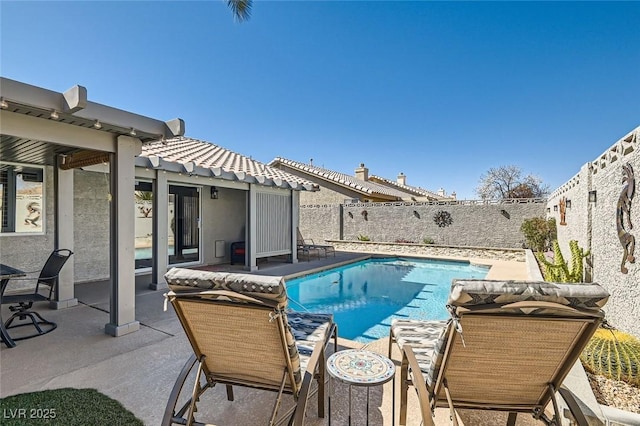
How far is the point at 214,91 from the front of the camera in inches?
583

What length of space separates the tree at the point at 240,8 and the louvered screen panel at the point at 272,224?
19.2 ft

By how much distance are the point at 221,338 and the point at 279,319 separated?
2.19 ft

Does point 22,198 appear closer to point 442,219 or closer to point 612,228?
point 612,228

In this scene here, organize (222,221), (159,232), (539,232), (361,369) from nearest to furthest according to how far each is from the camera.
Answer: (361,369), (159,232), (222,221), (539,232)

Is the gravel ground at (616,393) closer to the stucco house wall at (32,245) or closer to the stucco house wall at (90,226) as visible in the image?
the stucco house wall at (32,245)

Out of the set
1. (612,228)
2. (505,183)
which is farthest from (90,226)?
(505,183)

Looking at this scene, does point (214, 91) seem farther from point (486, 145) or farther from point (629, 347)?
point (486, 145)


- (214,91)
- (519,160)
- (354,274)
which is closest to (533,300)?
(354,274)

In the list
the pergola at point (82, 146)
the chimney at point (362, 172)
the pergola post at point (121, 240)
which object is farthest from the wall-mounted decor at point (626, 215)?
the chimney at point (362, 172)

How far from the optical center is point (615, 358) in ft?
10.8

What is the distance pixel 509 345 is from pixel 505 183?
40560 mm

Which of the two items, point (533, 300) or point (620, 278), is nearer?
point (533, 300)

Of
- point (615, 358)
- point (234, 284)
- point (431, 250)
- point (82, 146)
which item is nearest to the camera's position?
point (234, 284)

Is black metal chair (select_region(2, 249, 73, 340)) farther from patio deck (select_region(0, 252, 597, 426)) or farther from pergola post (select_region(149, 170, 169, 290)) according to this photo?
pergola post (select_region(149, 170, 169, 290))
